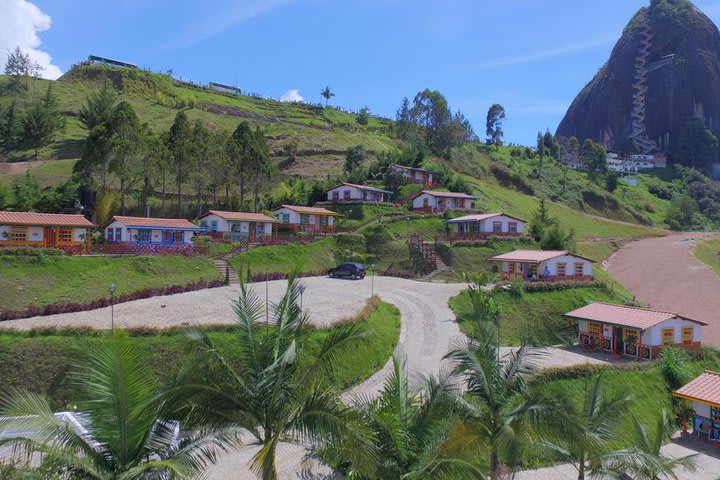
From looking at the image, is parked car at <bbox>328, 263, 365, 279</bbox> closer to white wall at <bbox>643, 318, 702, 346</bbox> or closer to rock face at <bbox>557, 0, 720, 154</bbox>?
white wall at <bbox>643, 318, 702, 346</bbox>

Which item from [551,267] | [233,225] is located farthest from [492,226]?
[233,225]

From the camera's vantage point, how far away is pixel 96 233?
1560 inches

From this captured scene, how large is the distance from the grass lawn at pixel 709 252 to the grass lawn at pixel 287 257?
4623cm

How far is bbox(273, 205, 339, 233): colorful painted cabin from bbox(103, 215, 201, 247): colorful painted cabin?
1198 centimetres

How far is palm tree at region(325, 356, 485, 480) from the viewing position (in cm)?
859

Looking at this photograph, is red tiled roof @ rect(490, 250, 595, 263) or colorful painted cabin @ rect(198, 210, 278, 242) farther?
colorful painted cabin @ rect(198, 210, 278, 242)

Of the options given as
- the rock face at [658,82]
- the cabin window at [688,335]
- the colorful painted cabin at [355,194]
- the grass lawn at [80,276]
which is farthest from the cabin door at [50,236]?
the rock face at [658,82]

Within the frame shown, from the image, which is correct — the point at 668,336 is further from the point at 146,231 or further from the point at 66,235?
the point at 66,235

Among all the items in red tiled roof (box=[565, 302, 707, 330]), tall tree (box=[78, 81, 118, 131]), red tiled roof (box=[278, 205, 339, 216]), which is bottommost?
red tiled roof (box=[565, 302, 707, 330])

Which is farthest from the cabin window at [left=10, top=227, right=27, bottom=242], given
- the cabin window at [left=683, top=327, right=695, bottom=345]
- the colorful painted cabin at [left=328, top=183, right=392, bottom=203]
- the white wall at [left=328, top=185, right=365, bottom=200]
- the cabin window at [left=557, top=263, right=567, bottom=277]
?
the cabin window at [left=683, top=327, right=695, bottom=345]

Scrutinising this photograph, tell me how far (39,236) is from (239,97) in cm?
10570

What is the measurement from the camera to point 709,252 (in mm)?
65938

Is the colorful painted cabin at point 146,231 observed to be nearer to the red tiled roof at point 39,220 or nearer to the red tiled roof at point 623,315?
the red tiled roof at point 39,220

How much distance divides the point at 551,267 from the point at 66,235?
3695 centimetres
